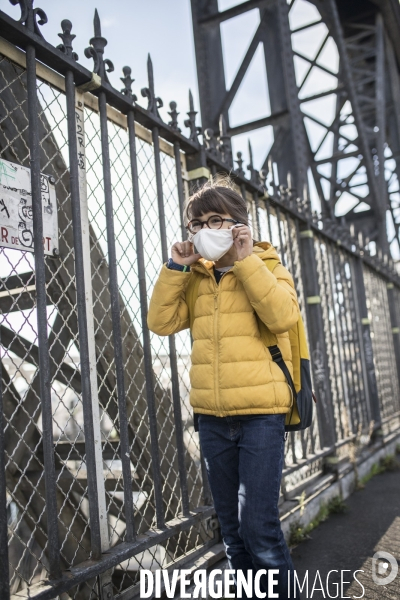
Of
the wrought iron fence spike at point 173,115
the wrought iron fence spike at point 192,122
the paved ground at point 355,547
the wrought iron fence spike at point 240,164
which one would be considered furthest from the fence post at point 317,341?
the wrought iron fence spike at point 173,115

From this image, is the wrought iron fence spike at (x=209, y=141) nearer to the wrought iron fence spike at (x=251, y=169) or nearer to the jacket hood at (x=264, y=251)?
the wrought iron fence spike at (x=251, y=169)

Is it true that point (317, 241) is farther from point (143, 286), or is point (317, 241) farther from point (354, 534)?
point (143, 286)

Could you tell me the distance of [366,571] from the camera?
2938mm

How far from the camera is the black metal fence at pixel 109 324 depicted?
2037 mm

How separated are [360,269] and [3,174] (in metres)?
5.45

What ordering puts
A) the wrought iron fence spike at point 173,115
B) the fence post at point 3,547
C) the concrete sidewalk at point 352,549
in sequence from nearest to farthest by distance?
the fence post at point 3,547 → the concrete sidewalk at point 352,549 → the wrought iron fence spike at point 173,115

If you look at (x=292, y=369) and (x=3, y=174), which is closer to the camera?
(x=3, y=174)

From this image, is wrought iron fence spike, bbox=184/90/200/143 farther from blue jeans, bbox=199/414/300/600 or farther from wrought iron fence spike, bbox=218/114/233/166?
blue jeans, bbox=199/414/300/600

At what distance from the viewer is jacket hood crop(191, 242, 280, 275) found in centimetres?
217

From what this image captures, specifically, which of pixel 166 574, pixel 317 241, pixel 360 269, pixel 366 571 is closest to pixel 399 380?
pixel 360 269

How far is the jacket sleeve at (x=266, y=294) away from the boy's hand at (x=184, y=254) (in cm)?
27

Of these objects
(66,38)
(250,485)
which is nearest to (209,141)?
(66,38)

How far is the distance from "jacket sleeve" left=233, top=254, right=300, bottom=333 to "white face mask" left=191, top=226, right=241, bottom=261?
10cm

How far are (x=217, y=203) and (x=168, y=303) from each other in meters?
0.47
